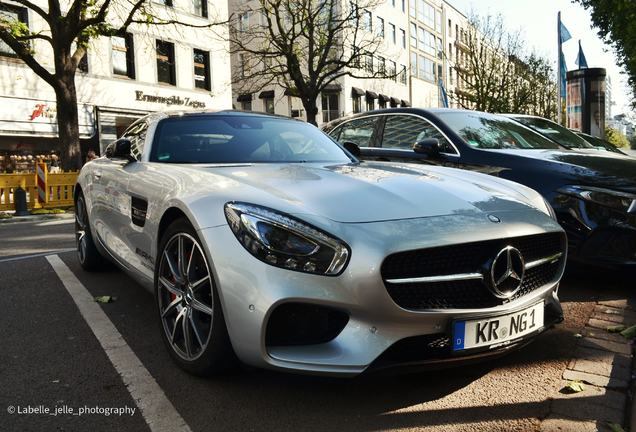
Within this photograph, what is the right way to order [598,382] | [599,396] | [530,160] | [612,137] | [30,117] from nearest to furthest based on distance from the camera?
[599,396] → [598,382] → [530,160] → [30,117] → [612,137]

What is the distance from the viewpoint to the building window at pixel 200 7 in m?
25.5

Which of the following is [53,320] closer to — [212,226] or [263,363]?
[212,226]

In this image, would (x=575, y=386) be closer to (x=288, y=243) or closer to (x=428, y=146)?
(x=288, y=243)

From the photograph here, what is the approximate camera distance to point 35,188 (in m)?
→ 12.8

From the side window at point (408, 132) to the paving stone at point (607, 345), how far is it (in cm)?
239

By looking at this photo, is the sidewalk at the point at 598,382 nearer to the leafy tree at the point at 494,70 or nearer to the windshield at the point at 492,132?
the windshield at the point at 492,132

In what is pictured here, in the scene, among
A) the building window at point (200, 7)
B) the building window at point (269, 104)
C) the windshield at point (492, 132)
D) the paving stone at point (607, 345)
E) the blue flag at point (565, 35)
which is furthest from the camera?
the building window at point (269, 104)

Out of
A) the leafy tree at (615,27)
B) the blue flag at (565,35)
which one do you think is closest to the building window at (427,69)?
the leafy tree at (615,27)

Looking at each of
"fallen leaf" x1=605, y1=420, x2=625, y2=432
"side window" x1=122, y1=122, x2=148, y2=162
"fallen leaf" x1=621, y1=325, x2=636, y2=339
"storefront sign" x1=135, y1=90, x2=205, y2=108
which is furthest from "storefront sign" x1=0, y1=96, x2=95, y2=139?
"fallen leaf" x1=605, y1=420, x2=625, y2=432

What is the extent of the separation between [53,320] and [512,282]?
9.67ft

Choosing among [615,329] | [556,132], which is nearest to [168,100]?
[556,132]

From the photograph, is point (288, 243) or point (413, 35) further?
point (413, 35)

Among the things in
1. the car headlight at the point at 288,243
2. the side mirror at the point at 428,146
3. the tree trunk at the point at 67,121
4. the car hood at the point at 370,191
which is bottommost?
the car headlight at the point at 288,243

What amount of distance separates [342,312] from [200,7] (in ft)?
87.5
